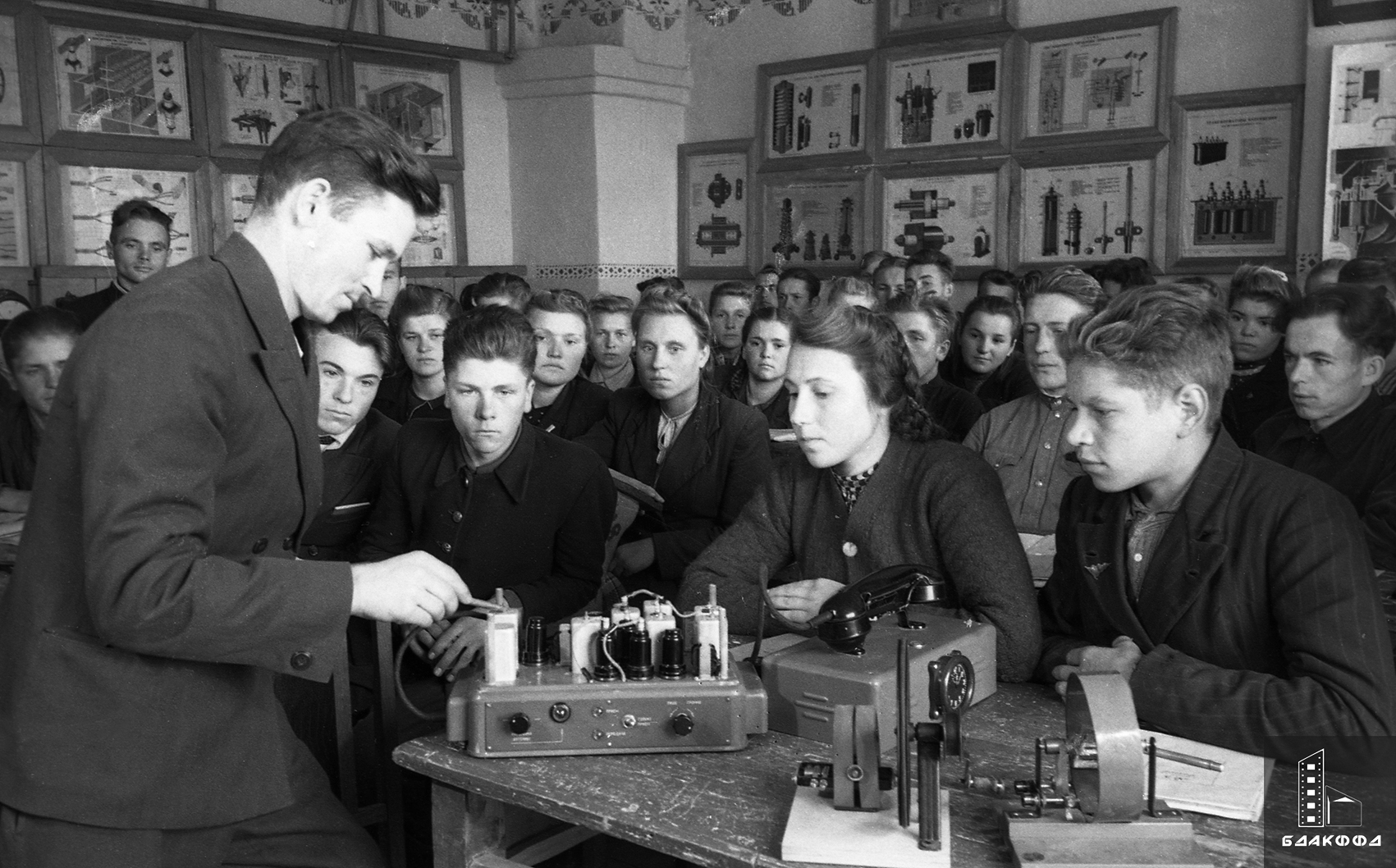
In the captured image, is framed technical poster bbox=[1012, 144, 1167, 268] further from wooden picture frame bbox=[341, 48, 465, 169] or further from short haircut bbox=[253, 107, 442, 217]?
short haircut bbox=[253, 107, 442, 217]

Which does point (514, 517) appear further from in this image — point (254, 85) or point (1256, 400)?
point (254, 85)

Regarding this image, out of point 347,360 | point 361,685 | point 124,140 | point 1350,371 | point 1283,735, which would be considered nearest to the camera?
point 1283,735

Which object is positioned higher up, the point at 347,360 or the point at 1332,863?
the point at 347,360

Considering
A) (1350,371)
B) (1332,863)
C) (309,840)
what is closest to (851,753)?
(1332,863)

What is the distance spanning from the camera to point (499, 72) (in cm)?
931

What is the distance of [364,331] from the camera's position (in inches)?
140

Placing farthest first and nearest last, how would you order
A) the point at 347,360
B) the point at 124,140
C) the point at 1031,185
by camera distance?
the point at 1031,185
the point at 124,140
the point at 347,360

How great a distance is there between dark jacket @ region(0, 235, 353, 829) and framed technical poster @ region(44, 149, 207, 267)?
5981mm

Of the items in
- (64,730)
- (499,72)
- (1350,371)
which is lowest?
(64,730)

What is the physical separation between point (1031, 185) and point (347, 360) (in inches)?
224

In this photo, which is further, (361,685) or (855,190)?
(855,190)

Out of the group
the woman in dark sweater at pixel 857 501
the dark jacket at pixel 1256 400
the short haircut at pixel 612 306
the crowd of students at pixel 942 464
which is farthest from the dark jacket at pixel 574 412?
the dark jacket at pixel 1256 400

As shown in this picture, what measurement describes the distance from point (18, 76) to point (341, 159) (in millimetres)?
6128

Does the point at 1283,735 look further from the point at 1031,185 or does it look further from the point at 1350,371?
the point at 1031,185
